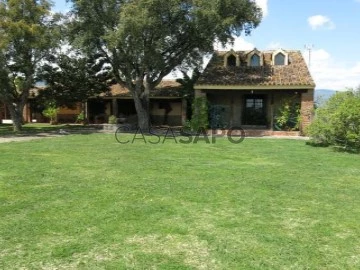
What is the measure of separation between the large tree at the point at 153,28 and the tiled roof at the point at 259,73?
6.36 feet

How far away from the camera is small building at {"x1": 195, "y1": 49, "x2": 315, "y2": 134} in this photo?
2303 cm

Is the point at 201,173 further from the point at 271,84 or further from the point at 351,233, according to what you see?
the point at 271,84

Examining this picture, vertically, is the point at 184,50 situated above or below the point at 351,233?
above

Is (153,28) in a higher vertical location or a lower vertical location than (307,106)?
higher

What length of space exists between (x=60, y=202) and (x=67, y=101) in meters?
23.7

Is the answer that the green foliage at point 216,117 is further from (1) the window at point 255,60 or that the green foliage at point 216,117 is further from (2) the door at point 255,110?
(1) the window at point 255,60

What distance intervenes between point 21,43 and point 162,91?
11.3 meters

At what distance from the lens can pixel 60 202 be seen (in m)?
6.96

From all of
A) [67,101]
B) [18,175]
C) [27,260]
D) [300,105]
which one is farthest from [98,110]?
[27,260]

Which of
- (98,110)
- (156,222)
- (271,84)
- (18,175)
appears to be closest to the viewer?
(156,222)

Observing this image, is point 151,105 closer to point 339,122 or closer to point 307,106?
point 307,106

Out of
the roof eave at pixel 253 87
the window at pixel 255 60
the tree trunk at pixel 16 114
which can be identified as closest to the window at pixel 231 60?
the window at pixel 255 60

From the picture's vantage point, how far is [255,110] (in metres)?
26.8

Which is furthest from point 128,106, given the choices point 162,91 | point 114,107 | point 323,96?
point 323,96
